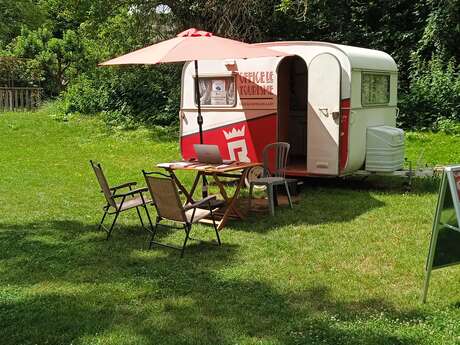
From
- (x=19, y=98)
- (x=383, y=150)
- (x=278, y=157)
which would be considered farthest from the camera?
(x=19, y=98)

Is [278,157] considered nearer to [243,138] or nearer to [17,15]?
[243,138]

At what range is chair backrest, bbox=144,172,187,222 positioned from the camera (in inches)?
233

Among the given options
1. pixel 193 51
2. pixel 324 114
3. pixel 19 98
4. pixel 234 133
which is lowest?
pixel 234 133

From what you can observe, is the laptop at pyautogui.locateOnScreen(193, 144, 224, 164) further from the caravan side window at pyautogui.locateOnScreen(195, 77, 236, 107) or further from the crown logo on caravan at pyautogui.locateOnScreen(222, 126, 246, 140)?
the caravan side window at pyautogui.locateOnScreen(195, 77, 236, 107)

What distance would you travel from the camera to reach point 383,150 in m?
9.24

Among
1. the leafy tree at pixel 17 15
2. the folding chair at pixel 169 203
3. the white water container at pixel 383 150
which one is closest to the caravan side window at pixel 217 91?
the white water container at pixel 383 150

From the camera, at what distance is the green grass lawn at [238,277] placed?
13.7ft

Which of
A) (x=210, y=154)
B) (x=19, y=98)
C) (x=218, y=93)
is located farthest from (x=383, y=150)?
(x=19, y=98)

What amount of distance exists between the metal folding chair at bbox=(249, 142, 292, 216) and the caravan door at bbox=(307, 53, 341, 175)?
1.80ft

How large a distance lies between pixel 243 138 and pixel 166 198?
11.9ft

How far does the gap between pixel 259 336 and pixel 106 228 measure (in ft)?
12.0

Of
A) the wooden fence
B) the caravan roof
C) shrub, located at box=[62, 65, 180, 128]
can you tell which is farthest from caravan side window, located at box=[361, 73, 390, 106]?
the wooden fence

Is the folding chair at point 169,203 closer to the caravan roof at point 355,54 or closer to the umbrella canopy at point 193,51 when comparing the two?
the umbrella canopy at point 193,51

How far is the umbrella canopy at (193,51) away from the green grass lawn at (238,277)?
2.15 metres
